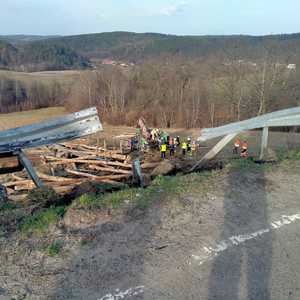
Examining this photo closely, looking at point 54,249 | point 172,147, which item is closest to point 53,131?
point 54,249

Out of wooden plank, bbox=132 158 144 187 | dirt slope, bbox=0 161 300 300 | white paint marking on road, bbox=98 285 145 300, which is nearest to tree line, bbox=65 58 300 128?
wooden plank, bbox=132 158 144 187

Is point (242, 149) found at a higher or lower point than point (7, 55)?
lower

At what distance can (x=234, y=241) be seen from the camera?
435cm

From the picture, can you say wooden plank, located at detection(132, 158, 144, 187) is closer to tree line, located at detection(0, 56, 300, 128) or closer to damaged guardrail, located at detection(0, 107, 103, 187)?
damaged guardrail, located at detection(0, 107, 103, 187)

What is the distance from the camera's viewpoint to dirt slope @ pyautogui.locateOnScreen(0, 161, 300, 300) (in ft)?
11.6

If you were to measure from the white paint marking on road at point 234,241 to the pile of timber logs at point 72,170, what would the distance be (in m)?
5.26

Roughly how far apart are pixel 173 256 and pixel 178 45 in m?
100

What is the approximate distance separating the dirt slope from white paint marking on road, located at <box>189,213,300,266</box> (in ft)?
0.04

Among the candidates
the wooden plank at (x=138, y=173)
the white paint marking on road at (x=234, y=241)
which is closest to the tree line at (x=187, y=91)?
the wooden plank at (x=138, y=173)

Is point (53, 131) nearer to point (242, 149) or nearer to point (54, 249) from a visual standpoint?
point (54, 249)

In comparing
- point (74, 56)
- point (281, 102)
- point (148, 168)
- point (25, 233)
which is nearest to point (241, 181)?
point (25, 233)

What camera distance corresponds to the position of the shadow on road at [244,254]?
3.55 metres

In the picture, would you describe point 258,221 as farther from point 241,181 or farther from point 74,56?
point 74,56

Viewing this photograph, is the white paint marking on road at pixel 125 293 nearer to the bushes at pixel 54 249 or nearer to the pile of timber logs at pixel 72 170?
the bushes at pixel 54 249
